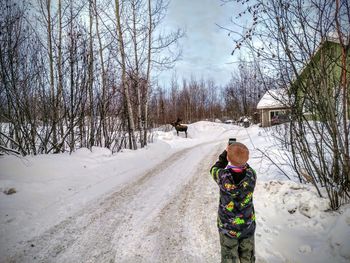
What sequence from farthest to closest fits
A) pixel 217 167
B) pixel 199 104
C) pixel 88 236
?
pixel 199 104, pixel 88 236, pixel 217 167

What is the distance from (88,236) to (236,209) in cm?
239

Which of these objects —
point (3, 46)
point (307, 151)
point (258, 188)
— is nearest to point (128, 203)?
point (258, 188)

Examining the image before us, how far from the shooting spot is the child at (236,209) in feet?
8.41

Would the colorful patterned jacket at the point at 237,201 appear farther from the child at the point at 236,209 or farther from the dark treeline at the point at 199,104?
the dark treeline at the point at 199,104

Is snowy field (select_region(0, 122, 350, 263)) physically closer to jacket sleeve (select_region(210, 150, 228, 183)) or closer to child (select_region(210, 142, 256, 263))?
child (select_region(210, 142, 256, 263))

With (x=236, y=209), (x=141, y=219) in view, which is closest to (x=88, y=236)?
(x=141, y=219)

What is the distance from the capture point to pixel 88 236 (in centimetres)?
357

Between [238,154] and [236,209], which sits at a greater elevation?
[238,154]

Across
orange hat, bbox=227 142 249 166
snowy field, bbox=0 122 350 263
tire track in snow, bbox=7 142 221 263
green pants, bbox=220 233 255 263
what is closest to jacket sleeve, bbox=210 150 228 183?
orange hat, bbox=227 142 249 166

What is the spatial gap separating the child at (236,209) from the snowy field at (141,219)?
54cm

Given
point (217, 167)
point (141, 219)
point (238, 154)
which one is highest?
point (238, 154)

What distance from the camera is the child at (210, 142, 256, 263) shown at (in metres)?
2.56

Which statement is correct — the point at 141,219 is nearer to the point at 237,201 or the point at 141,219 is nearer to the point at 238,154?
the point at 237,201

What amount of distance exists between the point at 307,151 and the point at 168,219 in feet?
9.29
